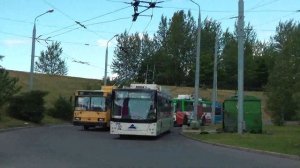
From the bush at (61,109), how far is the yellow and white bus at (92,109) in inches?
575

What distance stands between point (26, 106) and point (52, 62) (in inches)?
4178

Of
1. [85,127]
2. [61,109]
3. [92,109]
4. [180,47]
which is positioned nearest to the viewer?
[92,109]

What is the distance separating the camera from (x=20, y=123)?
41312 millimetres

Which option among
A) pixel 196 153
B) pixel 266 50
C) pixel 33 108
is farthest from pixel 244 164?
pixel 266 50

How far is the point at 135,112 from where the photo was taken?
30844 mm

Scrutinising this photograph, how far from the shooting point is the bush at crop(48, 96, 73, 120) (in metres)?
54.7

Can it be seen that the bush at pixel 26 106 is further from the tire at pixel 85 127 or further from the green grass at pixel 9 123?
the tire at pixel 85 127

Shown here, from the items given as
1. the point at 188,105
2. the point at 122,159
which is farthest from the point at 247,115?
the point at 122,159

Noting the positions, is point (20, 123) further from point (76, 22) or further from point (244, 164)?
point (244, 164)

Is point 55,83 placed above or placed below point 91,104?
above

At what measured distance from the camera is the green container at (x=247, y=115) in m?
36.8

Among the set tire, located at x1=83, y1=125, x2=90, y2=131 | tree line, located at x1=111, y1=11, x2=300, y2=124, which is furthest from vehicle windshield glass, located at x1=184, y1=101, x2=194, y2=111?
tree line, located at x1=111, y1=11, x2=300, y2=124

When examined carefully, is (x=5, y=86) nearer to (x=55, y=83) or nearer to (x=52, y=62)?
(x=55, y=83)

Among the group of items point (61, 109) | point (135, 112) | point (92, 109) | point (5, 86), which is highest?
point (5, 86)
